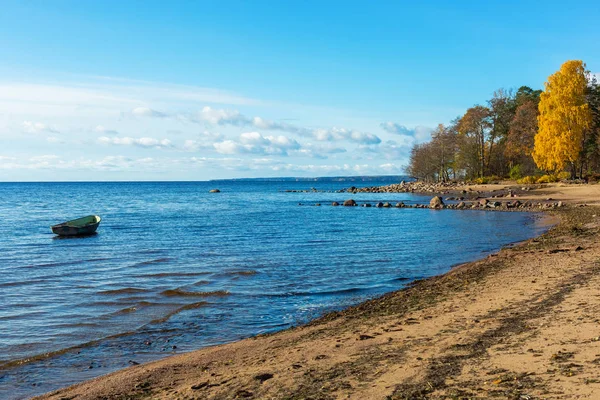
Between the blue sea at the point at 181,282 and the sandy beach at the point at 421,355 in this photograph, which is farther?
the blue sea at the point at 181,282

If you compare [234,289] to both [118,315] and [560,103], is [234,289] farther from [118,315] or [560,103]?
[560,103]

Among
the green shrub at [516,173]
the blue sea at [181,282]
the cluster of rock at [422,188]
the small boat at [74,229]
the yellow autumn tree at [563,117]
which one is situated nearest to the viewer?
the blue sea at [181,282]

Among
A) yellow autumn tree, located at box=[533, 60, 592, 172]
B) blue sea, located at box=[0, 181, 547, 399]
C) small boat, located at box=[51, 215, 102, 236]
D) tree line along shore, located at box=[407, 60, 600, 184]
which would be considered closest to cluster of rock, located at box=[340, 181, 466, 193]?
tree line along shore, located at box=[407, 60, 600, 184]

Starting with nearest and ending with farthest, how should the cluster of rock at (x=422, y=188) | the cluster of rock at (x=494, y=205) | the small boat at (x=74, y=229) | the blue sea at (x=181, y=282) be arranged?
1. the blue sea at (x=181, y=282)
2. the small boat at (x=74, y=229)
3. the cluster of rock at (x=494, y=205)
4. the cluster of rock at (x=422, y=188)

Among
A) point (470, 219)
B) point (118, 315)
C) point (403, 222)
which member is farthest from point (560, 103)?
point (118, 315)

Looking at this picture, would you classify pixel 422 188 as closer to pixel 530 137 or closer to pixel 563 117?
pixel 530 137

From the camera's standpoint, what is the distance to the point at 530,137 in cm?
6331

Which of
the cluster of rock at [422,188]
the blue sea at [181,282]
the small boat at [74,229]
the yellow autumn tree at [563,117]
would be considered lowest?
the blue sea at [181,282]

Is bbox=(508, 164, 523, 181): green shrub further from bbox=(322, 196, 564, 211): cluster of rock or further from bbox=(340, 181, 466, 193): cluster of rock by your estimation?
bbox=(322, 196, 564, 211): cluster of rock

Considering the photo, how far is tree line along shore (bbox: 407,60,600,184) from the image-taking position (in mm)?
53969

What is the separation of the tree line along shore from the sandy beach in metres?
46.5

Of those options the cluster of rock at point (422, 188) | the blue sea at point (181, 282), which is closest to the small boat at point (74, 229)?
the blue sea at point (181, 282)

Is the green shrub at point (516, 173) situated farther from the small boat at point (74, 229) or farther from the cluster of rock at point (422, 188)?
the small boat at point (74, 229)

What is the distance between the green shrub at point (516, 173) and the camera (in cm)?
6844
